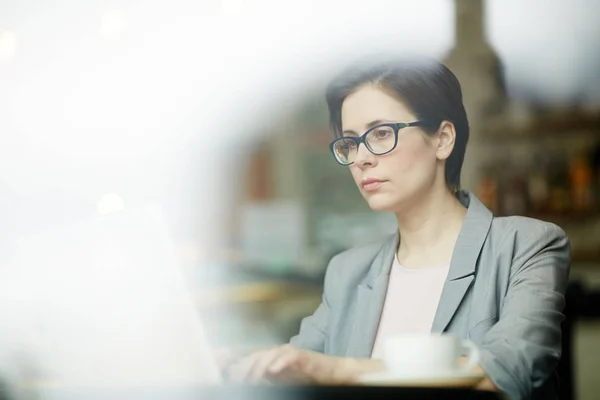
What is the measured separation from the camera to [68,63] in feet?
5.75

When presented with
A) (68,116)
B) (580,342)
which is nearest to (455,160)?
(68,116)

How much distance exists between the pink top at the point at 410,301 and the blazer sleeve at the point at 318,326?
0.10m

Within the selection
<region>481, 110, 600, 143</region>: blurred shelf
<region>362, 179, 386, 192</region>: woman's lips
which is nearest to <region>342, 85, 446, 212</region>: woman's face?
<region>362, 179, 386, 192</region>: woman's lips

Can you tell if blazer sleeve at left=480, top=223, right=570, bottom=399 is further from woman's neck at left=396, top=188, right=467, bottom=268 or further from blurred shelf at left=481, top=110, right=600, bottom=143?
blurred shelf at left=481, top=110, right=600, bottom=143

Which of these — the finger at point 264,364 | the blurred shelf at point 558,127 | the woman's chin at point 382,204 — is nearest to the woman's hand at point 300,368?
the finger at point 264,364

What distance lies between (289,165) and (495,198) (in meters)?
0.41

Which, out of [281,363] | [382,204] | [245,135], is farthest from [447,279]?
[245,135]

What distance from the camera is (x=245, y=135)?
1.53 metres

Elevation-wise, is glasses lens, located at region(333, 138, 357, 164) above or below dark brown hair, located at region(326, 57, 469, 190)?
below

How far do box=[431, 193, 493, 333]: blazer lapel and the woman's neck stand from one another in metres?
0.01

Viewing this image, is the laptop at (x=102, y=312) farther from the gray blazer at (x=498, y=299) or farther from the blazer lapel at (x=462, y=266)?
the blazer lapel at (x=462, y=266)

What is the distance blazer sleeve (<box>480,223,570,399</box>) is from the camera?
100cm

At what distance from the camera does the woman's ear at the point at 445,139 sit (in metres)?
1.12

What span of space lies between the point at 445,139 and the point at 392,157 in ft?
0.25
